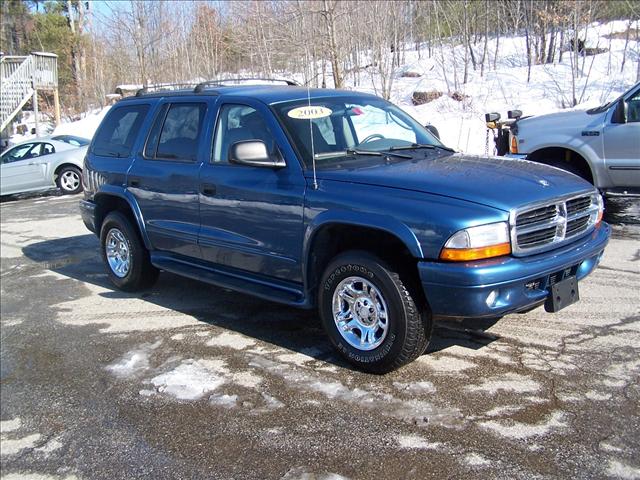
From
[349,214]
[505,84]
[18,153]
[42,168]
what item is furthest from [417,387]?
[505,84]

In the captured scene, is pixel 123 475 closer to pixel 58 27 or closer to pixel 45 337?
pixel 45 337

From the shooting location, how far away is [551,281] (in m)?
4.10

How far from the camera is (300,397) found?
13.5ft

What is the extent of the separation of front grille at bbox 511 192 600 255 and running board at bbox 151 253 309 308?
1583 millimetres

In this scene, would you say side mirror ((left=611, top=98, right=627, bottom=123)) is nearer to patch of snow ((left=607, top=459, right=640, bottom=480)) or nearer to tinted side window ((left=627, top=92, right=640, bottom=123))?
tinted side window ((left=627, top=92, right=640, bottom=123))

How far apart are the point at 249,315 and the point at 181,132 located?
5.58 feet

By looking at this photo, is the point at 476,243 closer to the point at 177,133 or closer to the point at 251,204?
the point at 251,204

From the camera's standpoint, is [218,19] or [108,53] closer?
[218,19]

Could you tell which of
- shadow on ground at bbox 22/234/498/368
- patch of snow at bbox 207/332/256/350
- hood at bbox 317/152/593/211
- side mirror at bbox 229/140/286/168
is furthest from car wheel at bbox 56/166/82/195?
hood at bbox 317/152/593/211

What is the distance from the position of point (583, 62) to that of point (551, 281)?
1511 centimetres

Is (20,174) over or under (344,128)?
under

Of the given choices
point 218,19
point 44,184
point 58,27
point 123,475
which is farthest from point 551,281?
point 58,27

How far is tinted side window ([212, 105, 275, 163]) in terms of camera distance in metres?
5.06

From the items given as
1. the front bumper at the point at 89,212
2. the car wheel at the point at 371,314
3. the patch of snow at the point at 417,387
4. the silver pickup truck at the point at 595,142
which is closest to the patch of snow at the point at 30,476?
the car wheel at the point at 371,314
